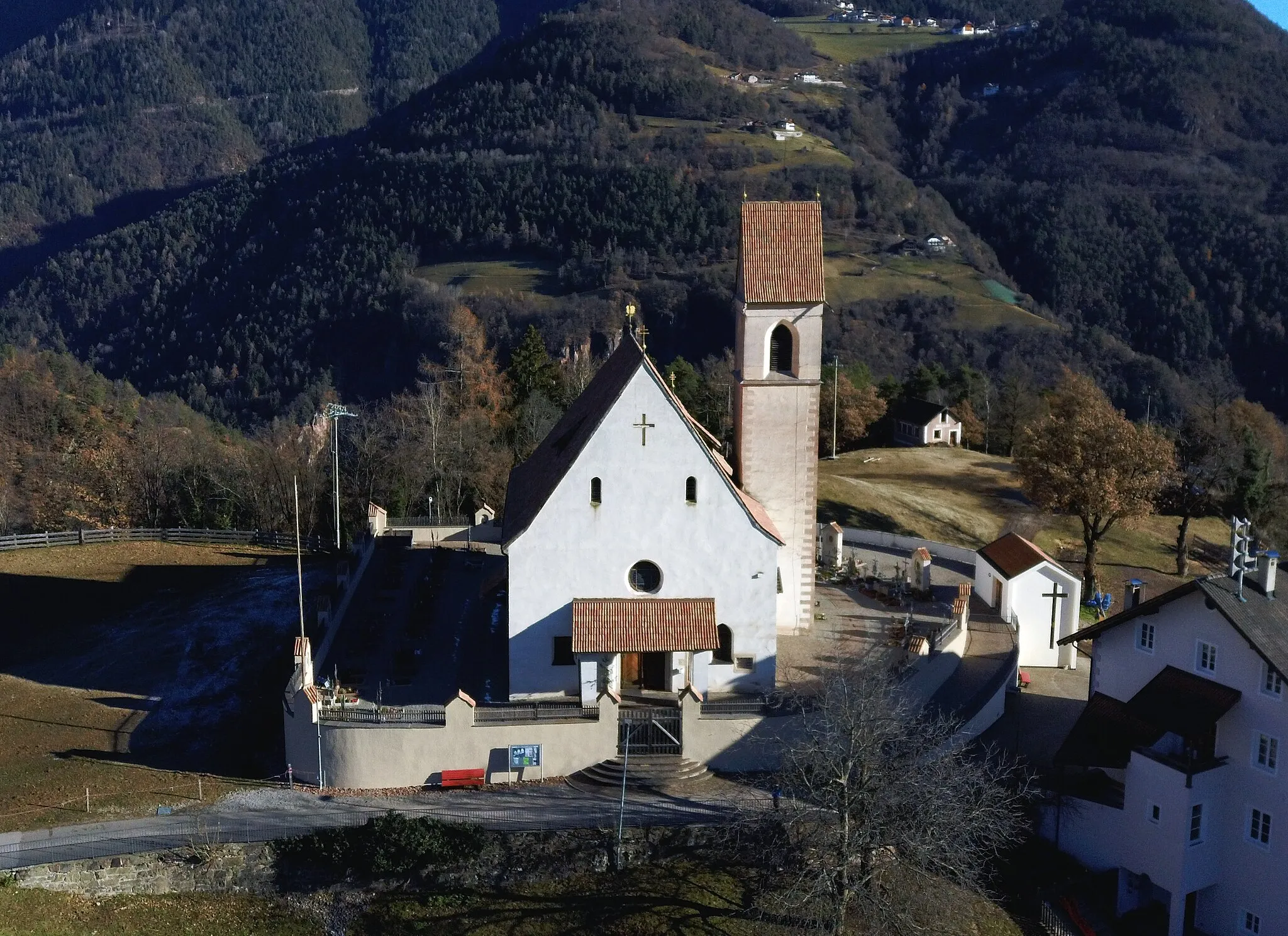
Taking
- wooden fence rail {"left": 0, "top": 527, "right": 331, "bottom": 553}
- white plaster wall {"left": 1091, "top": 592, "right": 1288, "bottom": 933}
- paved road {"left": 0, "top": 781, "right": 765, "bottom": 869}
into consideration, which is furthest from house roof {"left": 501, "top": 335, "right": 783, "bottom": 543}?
wooden fence rail {"left": 0, "top": 527, "right": 331, "bottom": 553}

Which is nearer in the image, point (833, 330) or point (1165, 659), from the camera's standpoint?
point (1165, 659)

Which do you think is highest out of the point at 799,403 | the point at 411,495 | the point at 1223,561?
the point at 799,403

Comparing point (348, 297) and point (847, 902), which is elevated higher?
point (348, 297)

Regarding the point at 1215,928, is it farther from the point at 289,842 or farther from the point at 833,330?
the point at 833,330

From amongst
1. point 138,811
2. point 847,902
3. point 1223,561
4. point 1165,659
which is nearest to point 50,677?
point 138,811

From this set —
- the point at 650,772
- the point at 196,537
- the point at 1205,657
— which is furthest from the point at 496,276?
the point at 1205,657

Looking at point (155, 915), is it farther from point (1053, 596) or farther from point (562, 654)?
point (1053, 596)
